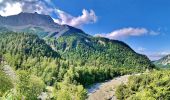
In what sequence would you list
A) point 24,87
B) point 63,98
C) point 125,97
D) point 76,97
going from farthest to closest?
point 125,97 → point 76,97 → point 63,98 → point 24,87

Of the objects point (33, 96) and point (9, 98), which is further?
point (33, 96)

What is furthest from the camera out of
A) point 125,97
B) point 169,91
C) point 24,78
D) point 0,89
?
point 125,97

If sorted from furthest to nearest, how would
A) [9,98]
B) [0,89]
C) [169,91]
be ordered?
[169,91]
[0,89]
[9,98]

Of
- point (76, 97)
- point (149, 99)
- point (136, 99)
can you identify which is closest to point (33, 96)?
point (76, 97)

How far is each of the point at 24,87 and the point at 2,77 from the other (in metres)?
8.59

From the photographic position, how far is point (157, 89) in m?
185

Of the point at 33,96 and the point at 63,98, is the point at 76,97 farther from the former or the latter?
the point at 33,96

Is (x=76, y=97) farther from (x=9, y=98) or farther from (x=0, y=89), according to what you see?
(x=9, y=98)

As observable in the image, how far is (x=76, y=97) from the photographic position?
146875mm

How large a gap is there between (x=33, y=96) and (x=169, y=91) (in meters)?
98.4

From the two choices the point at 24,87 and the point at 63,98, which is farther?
the point at 63,98

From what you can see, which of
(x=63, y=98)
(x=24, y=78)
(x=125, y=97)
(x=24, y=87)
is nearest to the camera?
(x=24, y=87)

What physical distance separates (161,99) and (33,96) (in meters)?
85.3

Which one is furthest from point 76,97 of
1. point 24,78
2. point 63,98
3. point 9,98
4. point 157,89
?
point 9,98
